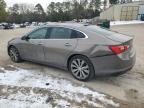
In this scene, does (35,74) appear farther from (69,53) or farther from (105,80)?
(105,80)

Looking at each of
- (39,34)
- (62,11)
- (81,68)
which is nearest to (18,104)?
Result: (81,68)

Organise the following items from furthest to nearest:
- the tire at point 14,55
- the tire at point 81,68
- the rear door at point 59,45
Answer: the tire at point 14,55
the rear door at point 59,45
the tire at point 81,68

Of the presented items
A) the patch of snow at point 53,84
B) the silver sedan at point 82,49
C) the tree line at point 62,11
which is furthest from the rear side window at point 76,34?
the tree line at point 62,11

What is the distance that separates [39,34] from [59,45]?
3.29 feet

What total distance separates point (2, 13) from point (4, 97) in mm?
24523

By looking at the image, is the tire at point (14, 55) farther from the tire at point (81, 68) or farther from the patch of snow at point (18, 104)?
the patch of snow at point (18, 104)

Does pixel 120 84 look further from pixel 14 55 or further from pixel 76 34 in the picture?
pixel 14 55

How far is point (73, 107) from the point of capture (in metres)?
4.34

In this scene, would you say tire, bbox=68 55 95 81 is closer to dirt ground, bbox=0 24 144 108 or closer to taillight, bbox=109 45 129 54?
dirt ground, bbox=0 24 144 108

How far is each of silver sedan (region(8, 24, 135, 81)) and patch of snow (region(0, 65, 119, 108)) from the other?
48 cm

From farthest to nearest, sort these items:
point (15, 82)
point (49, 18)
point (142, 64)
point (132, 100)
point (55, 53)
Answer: point (49, 18), point (142, 64), point (55, 53), point (15, 82), point (132, 100)

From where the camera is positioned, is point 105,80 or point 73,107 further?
point 105,80

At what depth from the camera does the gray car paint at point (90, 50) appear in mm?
5230

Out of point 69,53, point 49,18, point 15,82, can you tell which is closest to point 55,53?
point 69,53
